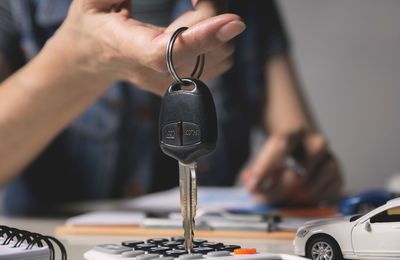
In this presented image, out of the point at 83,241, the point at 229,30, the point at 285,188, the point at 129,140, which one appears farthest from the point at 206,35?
the point at 129,140

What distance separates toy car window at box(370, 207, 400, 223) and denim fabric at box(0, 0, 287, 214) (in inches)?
26.1

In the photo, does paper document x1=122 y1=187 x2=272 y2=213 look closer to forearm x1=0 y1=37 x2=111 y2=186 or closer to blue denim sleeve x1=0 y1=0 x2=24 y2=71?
forearm x1=0 y1=37 x2=111 y2=186

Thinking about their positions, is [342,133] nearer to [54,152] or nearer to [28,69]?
[54,152]

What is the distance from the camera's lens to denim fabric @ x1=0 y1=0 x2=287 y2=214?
959 millimetres

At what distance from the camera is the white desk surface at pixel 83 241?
376mm

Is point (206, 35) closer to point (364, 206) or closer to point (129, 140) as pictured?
point (364, 206)

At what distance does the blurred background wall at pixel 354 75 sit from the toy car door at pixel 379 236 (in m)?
1.24

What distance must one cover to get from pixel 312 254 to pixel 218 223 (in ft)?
0.62

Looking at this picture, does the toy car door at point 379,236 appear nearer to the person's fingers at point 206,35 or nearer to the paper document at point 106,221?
the person's fingers at point 206,35

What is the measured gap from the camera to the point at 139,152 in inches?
40.1

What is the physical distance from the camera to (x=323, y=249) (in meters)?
0.29

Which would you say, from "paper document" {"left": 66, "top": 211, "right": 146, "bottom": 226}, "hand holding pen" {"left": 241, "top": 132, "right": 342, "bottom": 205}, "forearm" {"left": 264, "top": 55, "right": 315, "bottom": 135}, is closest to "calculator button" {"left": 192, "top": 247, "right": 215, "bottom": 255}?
"paper document" {"left": 66, "top": 211, "right": 146, "bottom": 226}

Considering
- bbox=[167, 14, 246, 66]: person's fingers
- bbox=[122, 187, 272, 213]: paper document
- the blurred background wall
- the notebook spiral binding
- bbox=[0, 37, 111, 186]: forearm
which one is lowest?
the notebook spiral binding

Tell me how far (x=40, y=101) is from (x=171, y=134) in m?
0.32
